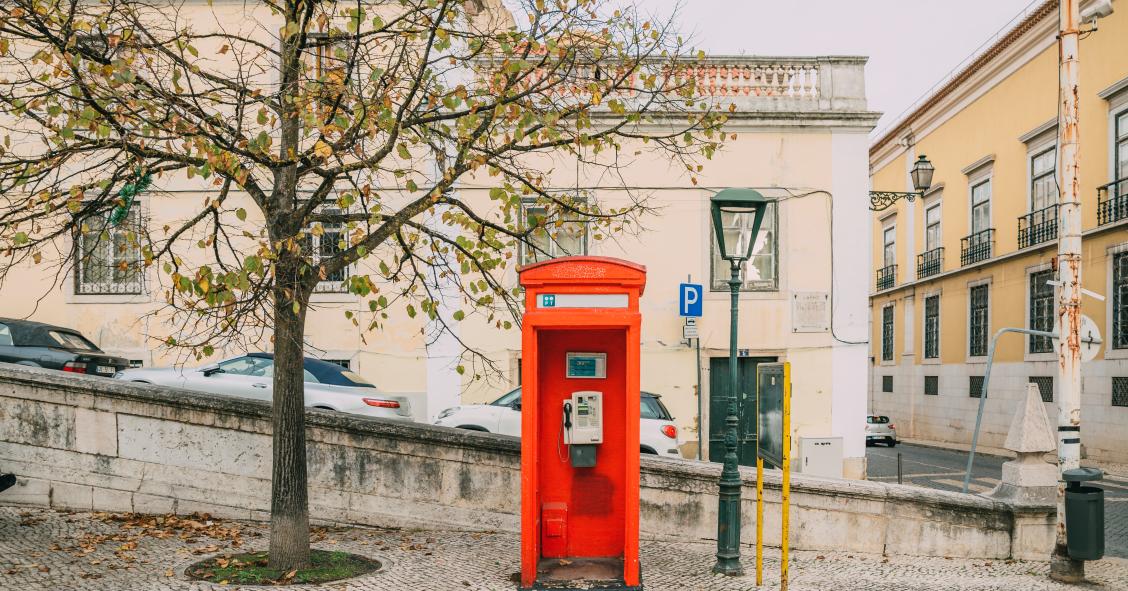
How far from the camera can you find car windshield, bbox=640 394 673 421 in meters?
13.9

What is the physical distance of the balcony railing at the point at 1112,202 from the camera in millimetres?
22281

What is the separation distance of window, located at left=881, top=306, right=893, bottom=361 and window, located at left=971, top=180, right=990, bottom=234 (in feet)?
28.3

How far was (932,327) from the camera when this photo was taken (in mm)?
35406

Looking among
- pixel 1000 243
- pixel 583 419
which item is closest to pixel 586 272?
pixel 583 419

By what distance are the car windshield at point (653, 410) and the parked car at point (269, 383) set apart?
3722 millimetres

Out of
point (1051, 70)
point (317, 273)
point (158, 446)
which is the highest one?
point (1051, 70)

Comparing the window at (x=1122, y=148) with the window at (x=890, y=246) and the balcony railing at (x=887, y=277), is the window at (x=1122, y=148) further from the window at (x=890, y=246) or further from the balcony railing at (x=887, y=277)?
the window at (x=890, y=246)

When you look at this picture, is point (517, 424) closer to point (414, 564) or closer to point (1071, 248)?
point (414, 564)

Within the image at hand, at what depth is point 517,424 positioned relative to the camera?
14.0 m

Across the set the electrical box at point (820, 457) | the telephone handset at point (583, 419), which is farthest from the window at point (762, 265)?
the telephone handset at point (583, 419)

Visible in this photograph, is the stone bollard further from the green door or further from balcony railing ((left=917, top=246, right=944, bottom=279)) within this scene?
balcony railing ((left=917, top=246, right=944, bottom=279))

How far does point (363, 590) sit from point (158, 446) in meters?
3.80

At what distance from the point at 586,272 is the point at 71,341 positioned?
10.8m

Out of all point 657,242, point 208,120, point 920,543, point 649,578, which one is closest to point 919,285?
point 657,242
